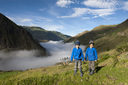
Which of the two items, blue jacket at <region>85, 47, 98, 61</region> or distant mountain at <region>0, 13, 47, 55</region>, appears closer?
blue jacket at <region>85, 47, 98, 61</region>

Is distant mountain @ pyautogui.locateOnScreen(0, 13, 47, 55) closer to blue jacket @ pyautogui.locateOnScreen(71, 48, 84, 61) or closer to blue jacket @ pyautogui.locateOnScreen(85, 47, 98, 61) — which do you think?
blue jacket @ pyautogui.locateOnScreen(71, 48, 84, 61)

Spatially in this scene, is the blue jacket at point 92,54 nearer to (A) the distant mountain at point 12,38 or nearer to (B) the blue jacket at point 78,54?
(B) the blue jacket at point 78,54

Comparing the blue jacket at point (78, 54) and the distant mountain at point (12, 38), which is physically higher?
the distant mountain at point (12, 38)

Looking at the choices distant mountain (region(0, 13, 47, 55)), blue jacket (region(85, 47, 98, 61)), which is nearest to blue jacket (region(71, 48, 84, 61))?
blue jacket (region(85, 47, 98, 61))

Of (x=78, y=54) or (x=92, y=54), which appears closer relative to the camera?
(x=78, y=54)

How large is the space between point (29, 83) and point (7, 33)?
145391mm

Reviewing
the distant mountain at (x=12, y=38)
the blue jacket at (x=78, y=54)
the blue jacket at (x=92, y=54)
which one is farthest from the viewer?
the distant mountain at (x=12, y=38)

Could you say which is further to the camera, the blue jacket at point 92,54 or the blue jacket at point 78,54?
the blue jacket at point 92,54

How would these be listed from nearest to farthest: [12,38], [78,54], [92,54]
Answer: [78,54]
[92,54]
[12,38]

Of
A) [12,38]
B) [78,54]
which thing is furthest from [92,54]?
[12,38]

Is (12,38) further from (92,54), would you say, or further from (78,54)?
(92,54)

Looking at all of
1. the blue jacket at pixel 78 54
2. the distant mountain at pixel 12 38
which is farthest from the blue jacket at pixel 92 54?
the distant mountain at pixel 12 38

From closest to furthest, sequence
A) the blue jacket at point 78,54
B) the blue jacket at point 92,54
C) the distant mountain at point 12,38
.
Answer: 1. the blue jacket at point 78,54
2. the blue jacket at point 92,54
3. the distant mountain at point 12,38

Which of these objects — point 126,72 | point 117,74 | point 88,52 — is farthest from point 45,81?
point 126,72
